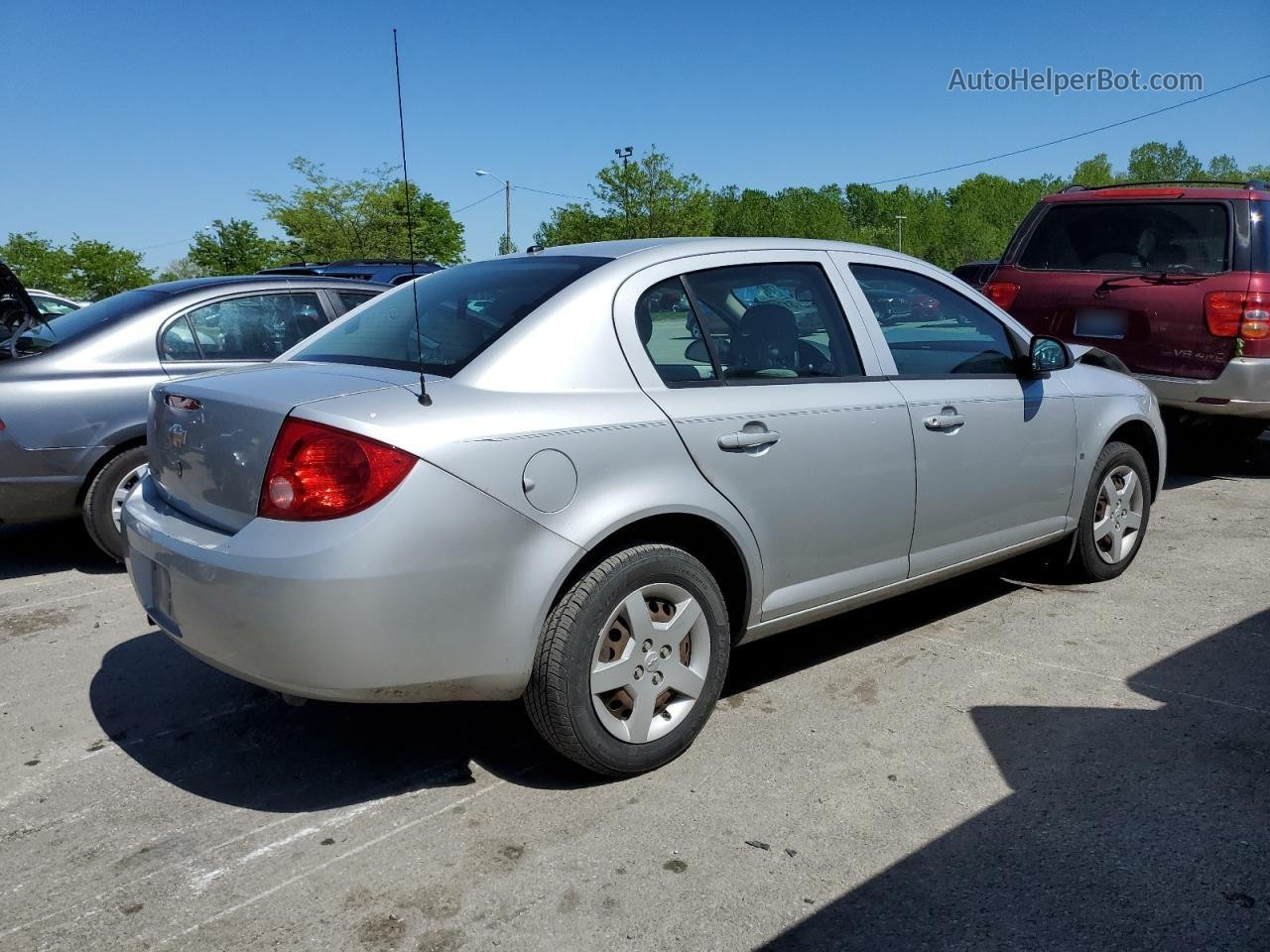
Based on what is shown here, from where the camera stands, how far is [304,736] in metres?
3.62

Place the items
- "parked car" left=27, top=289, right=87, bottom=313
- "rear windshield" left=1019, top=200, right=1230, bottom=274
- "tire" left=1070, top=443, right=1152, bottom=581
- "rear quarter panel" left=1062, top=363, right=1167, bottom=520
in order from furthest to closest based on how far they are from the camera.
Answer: "parked car" left=27, top=289, right=87, bottom=313 < "rear windshield" left=1019, top=200, right=1230, bottom=274 < "tire" left=1070, top=443, right=1152, bottom=581 < "rear quarter panel" left=1062, top=363, right=1167, bottom=520

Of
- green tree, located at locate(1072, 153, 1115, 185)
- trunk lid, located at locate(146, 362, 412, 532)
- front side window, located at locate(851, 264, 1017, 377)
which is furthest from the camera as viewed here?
green tree, located at locate(1072, 153, 1115, 185)

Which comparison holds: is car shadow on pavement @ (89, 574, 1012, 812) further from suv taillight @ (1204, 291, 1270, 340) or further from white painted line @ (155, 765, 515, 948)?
suv taillight @ (1204, 291, 1270, 340)

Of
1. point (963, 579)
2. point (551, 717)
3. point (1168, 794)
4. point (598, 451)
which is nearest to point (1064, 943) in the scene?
point (1168, 794)

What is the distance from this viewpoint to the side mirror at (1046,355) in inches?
176

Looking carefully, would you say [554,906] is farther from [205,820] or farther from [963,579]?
[963,579]

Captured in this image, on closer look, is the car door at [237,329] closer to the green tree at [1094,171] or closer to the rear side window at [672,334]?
the rear side window at [672,334]

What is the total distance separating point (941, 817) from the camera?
3004mm

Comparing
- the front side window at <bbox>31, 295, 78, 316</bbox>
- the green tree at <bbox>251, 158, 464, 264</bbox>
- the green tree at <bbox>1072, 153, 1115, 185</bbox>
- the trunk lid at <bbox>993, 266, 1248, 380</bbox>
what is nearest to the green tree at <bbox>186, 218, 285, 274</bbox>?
the green tree at <bbox>251, 158, 464, 264</bbox>

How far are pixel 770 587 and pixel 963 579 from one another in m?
2.23

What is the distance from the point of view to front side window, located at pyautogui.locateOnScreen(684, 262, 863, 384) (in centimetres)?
354

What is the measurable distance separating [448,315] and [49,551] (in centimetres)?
393

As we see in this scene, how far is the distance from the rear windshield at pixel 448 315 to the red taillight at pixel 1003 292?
197 inches

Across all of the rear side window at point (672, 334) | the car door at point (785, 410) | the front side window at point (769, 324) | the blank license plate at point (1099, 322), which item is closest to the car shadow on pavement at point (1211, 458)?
the blank license plate at point (1099, 322)
